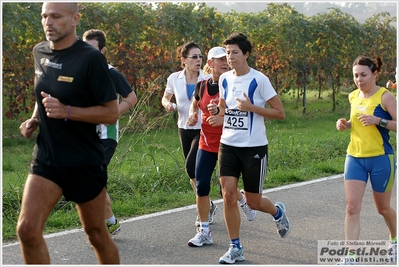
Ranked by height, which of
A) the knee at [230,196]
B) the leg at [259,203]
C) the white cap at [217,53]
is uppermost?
the white cap at [217,53]

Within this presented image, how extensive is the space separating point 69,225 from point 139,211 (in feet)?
3.00

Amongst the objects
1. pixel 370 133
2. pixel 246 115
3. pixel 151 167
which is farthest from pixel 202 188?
pixel 151 167

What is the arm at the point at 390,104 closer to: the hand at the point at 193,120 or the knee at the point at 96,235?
the hand at the point at 193,120

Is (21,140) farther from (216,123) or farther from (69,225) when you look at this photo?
(216,123)

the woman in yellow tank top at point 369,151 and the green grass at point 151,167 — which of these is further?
the green grass at point 151,167

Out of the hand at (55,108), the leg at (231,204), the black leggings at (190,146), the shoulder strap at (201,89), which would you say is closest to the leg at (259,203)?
the leg at (231,204)

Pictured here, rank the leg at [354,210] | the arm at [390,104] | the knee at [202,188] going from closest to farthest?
1. the leg at [354,210]
2. the arm at [390,104]
3. the knee at [202,188]

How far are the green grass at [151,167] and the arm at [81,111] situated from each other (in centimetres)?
251

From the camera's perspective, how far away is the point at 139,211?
27.0ft

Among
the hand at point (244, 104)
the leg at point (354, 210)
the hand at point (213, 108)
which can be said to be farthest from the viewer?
the hand at point (213, 108)

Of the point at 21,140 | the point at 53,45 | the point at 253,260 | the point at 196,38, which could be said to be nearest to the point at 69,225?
the point at 253,260

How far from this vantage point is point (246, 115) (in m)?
6.54

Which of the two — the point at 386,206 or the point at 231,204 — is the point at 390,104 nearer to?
the point at 386,206

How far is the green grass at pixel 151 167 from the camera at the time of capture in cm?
815
